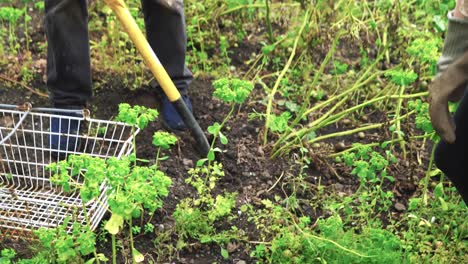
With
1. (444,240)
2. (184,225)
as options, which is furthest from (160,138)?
(444,240)

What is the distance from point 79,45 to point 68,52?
0.06 meters

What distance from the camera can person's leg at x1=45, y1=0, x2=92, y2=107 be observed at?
3.38 m

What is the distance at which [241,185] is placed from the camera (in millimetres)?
3412

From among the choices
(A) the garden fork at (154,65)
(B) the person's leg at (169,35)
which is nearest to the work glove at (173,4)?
(B) the person's leg at (169,35)

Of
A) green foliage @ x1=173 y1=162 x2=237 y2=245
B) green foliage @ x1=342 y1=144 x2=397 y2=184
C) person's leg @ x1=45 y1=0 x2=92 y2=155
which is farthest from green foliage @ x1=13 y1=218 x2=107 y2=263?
green foliage @ x1=342 y1=144 x2=397 y2=184

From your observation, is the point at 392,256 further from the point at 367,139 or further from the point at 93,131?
the point at 93,131

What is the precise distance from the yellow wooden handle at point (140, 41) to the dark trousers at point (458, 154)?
118 cm

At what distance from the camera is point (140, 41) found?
307cm

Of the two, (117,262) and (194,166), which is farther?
(194,166)

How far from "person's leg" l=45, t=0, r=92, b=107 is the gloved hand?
1.66m

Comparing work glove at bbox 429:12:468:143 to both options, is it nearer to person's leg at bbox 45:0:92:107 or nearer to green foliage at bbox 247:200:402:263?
green foliage at bbox 247:200:402:263

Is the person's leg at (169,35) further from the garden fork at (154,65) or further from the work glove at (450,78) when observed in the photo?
the work glove at (450,78)

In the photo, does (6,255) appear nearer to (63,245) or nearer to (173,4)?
(63,245)

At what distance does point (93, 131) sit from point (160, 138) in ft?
3.38
